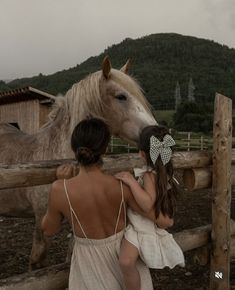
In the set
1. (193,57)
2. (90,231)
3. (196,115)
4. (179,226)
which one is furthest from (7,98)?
(193,57)

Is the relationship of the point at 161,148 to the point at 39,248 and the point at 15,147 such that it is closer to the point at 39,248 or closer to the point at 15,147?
the point at 39,248

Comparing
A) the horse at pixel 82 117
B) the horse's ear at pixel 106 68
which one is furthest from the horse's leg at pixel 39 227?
the horse's ear at pixel 106 68

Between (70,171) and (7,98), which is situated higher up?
(7,98)

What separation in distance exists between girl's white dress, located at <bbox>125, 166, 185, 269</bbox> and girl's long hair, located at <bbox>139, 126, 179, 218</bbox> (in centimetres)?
9

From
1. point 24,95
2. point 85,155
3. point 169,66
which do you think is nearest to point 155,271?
point 85,155

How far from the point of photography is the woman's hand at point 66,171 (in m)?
2.67

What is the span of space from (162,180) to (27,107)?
15.5 m

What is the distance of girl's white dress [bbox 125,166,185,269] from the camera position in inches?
90.7

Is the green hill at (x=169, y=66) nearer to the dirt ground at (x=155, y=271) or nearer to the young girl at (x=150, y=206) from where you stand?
the dirt ground at (x=155, y=271)

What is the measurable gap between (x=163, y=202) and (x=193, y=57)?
101 metres

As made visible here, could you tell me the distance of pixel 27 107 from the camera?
17172 mm

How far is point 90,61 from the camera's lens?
9288cm

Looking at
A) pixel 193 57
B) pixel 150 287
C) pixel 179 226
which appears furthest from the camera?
pixel 193 57

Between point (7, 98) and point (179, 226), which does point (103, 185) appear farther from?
point (7, 98)
